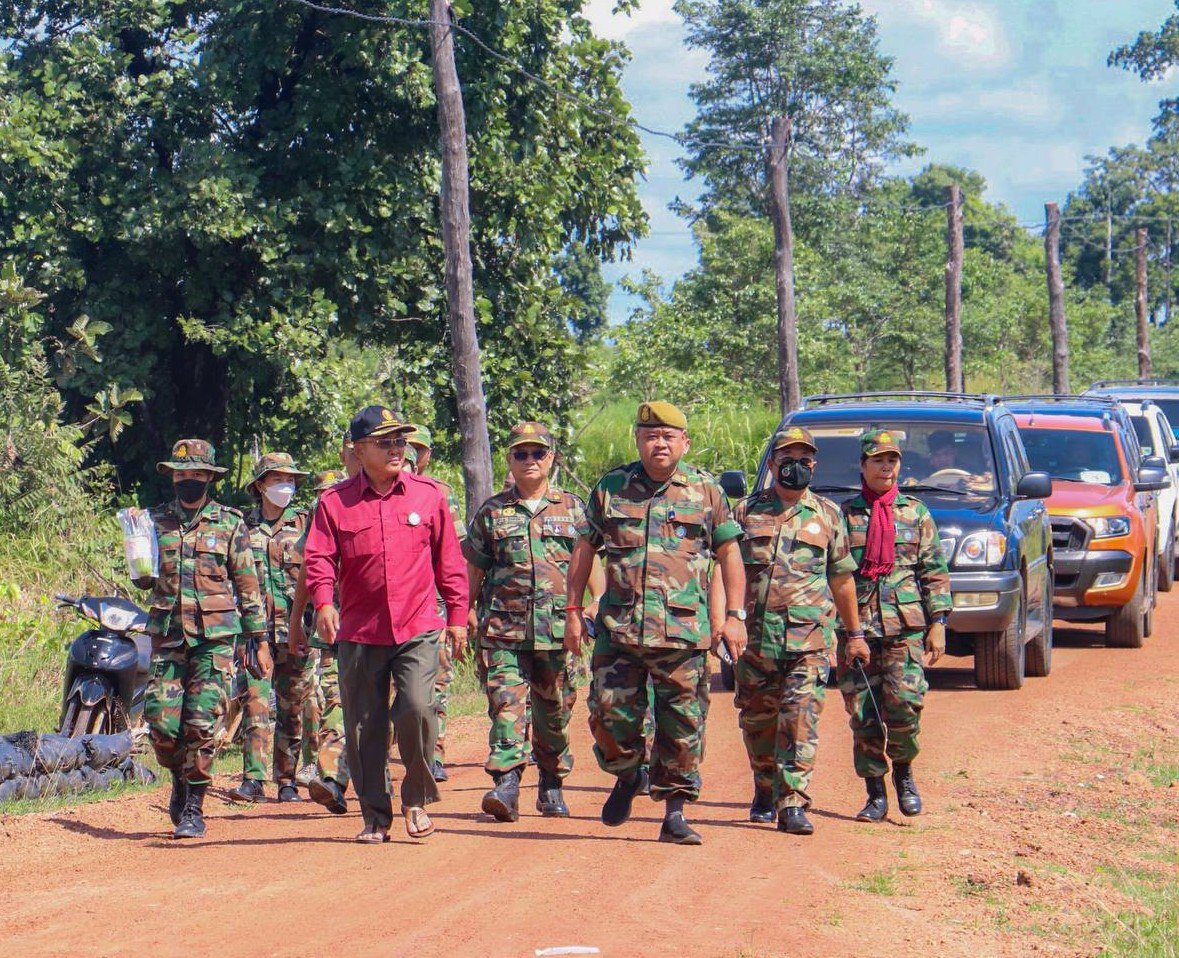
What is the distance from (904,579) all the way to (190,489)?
3673 millimetres

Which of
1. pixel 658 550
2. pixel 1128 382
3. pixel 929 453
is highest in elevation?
pixel 1128 382

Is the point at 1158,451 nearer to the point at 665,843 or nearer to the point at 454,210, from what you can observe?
the point at 454,210

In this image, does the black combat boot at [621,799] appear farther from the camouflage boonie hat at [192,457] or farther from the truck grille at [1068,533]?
the truck grille at [1068,533]

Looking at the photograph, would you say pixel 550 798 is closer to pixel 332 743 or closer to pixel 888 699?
pixel 332 743

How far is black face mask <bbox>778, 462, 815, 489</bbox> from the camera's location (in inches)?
309

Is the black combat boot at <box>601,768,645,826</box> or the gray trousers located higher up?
the gray trousers

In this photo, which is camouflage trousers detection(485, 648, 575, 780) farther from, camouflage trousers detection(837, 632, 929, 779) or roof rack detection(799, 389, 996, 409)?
roof rack detection(799, 389, 996, 409)

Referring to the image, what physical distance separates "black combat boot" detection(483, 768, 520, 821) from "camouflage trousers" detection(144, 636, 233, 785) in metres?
1.41

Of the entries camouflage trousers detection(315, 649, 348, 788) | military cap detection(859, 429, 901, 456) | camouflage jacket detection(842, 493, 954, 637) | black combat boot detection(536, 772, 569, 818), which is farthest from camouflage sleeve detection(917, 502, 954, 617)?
camouflage trousers detection(315, 649, 348, 788)

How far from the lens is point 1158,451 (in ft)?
66.2

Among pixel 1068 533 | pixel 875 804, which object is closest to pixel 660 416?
pixel 875 804

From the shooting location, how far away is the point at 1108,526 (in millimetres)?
15508

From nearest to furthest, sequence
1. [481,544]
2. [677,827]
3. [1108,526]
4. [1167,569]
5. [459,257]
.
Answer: [677,827] → [481,544] → [1108,526] → [459,257] → [1167,569]

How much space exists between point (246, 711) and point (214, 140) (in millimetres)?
10903
